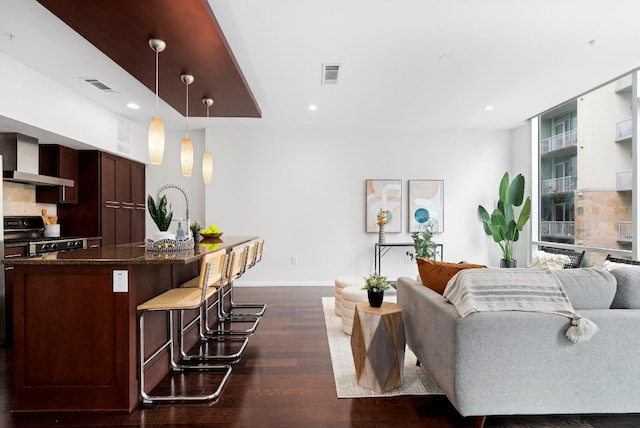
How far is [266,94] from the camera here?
170 inches

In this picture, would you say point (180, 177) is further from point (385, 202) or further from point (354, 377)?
point (354, 377)

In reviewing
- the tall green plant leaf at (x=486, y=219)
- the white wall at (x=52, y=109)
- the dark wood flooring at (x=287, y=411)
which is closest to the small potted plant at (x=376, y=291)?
the dark wood flooring at (x=287, y=411)

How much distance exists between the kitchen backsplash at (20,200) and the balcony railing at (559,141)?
24.1ft

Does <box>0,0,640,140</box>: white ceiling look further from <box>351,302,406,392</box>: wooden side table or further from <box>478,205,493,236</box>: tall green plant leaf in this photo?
<box>351,302,406,392</box>: wooden side table

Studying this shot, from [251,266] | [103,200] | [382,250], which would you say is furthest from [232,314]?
[382,250]

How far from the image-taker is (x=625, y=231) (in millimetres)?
3885

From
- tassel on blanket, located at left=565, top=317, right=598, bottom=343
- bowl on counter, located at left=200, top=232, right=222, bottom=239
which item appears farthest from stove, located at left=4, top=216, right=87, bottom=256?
tassel on blanket, located at left=565, top=317, right=598, bottom=343

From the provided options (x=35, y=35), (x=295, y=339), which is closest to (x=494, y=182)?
(x=295, y=339)

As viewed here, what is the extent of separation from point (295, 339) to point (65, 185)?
3.75 m

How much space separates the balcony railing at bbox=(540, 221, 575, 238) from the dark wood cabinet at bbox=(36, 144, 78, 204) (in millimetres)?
7033

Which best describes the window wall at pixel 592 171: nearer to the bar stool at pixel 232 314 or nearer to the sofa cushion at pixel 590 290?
the sofa cushion at pixel 590 290

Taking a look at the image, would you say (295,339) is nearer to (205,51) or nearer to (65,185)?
(205,51)

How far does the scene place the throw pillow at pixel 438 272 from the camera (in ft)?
7.41

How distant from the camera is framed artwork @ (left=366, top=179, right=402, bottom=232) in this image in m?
5.89
